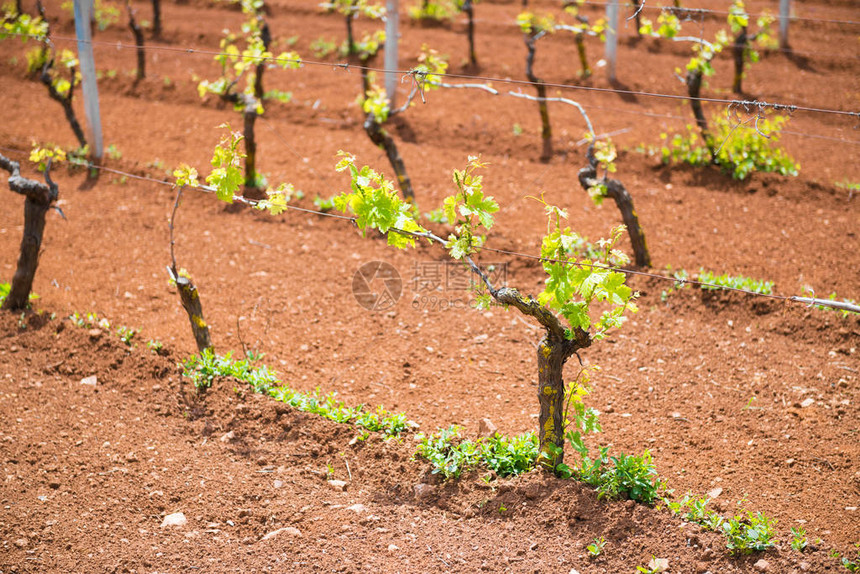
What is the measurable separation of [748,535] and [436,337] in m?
2.91

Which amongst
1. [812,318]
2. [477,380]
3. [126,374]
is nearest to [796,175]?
[812,318]

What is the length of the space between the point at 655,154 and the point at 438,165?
8.37 ft

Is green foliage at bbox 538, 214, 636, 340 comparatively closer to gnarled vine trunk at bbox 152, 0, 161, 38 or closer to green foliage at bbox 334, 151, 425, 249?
green foliage at bbox 334, 151, 425, 249

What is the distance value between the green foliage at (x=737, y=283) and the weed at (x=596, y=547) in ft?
9.64

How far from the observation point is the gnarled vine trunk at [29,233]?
6012 millimetres

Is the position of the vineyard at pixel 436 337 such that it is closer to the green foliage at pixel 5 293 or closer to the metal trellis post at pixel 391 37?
the green foliage at pixel 5 293

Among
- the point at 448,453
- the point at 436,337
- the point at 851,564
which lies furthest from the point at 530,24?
the point at 851,564

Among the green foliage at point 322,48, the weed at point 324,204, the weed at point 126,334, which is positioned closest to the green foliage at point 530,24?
the weed at point 324,204

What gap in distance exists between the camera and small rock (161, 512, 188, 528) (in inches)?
169

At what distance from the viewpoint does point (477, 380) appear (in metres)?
5.61

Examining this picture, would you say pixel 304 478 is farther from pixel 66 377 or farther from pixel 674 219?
pixel 674 219

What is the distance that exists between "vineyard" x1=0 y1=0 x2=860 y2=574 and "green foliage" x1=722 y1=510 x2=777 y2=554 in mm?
15

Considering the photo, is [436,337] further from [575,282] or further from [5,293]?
[5,293]

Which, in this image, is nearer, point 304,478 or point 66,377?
point 304,478
